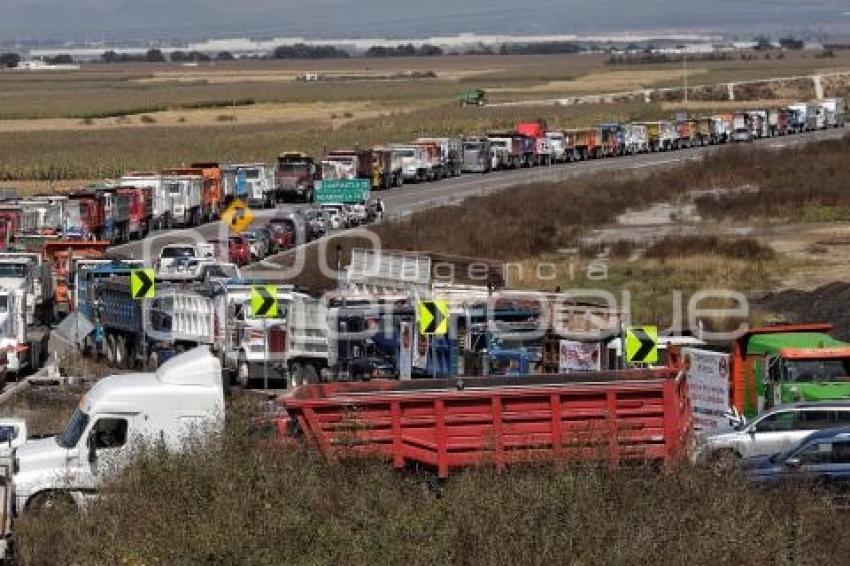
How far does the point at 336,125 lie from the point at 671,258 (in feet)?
280

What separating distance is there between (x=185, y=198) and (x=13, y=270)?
1095 inches

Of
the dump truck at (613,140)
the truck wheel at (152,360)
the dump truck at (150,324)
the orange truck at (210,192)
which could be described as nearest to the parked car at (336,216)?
the orange truck at (210,192)

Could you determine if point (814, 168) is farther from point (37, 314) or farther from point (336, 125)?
point (336, 125)

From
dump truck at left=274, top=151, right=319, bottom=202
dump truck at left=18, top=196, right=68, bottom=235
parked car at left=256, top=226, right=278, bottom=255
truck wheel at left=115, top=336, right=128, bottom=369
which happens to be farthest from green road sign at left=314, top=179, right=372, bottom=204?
truck wheel at left=115, top=336, right=128, bottom=369

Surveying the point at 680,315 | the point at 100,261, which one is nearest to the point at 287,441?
the point at 680,315

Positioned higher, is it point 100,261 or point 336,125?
point 100,261

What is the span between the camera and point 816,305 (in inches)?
1645

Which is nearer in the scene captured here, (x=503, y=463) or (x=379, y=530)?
(x=379, y=530)

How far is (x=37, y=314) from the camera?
42.2 m

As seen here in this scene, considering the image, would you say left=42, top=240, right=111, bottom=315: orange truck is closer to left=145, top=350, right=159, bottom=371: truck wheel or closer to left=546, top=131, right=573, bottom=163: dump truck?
left=145, top=350, right=159, bottom=371: truck wheel

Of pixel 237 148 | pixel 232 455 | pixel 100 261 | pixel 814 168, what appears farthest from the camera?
pixel 237 148

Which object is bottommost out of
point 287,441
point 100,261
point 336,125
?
point 336,125

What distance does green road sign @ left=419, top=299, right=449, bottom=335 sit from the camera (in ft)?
101

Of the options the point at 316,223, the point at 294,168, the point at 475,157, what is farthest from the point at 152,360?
the point at 475,157
